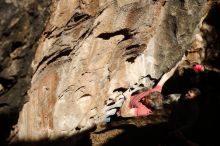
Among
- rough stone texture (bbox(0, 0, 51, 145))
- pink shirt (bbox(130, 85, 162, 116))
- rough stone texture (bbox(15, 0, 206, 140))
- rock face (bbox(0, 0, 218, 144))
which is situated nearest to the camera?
rough stone texture (bbox(0, 0, 51, 145))

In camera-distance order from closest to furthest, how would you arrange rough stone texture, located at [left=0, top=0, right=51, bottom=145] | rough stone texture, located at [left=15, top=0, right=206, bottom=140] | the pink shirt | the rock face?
rough stone texture, located at [left=0, top=0, right=51, bottom=145]
the rock face
rough stone texture, located at [left=15, top=0, right=206, bottom=140]
the pink shirt

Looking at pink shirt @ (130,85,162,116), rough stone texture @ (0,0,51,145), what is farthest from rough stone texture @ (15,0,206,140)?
rough stone texture @ (0,0,51,145)

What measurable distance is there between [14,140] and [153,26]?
305cm

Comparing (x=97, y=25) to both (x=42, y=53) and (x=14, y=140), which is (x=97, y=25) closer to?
(x=42, y=53)

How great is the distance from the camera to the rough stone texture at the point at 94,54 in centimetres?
484

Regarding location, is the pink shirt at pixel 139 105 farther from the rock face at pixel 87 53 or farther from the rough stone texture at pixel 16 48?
the rough stone texture at pixel 16 48

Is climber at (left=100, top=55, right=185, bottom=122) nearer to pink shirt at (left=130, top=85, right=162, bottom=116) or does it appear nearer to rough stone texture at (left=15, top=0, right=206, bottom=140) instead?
pink shirt at (left=130, top=85, right=162, bottom=116)

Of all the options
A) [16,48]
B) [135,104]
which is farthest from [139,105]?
[16,48]

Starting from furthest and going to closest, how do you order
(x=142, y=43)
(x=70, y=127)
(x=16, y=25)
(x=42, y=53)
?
(x=142, y=43) → (x=70, y=127) → (x=42, y=53) → (x=16, y=25)

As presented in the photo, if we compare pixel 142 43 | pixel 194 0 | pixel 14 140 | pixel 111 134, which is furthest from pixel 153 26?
pixel 14 140

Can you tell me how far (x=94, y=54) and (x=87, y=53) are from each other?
218 millimetres

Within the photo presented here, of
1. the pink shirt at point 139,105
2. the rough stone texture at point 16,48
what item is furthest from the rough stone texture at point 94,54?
the rough stone texture at point 16,48

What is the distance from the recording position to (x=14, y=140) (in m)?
4.64

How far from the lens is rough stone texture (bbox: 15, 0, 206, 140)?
15.9 ft
